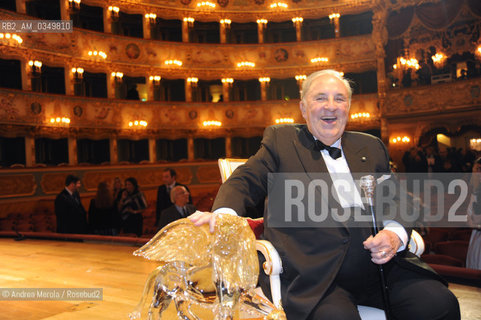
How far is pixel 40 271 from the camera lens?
5.23m

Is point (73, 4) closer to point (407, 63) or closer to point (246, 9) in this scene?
point (246, 9)

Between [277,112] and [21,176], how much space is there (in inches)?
411

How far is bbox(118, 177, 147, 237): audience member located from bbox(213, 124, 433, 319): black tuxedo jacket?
5.76 m

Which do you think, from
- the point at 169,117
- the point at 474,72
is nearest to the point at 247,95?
the point at 169,117

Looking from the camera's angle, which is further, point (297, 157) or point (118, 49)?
point (118, 49)

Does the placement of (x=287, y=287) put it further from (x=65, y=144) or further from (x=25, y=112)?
(x=65, y=144)

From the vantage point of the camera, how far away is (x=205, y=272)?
70.6 inches

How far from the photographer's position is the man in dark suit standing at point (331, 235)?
2.02 m

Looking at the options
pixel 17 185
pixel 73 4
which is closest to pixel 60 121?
pixel 17 185

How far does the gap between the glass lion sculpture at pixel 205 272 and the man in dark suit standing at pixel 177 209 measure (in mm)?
3834

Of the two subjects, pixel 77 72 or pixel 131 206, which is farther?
pixel 77 72

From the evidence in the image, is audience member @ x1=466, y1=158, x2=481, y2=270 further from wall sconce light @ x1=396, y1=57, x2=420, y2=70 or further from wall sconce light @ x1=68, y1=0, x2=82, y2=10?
wall sconce light @ x1=68, y1=0, x2=82, y2=10

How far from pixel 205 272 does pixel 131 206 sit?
6383 mm

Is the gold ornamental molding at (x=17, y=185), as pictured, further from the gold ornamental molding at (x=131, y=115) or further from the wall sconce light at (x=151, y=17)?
the wall sconce light at (x=151, y=17)
